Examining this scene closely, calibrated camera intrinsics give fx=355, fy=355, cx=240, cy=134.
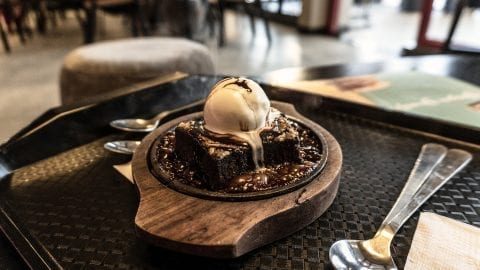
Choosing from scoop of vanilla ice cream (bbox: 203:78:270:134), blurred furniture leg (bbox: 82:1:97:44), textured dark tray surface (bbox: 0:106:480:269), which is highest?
scoop of vanilla ice cream (bbox: 203:78:270:134)

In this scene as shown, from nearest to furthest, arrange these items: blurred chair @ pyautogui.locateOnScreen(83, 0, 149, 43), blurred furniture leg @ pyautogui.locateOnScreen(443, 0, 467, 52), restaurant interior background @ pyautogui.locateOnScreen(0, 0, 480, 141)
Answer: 1. blurred furniture leg @ pyautogui.locateOnScreen(443, 0, 467, 52)
2. restaurant interior background @ pyautogui.locateOnScreen(0, 0, 480, 141)
3. blurred chair @ pyautogui.locateOnScreen(83, 0, 149, 43)

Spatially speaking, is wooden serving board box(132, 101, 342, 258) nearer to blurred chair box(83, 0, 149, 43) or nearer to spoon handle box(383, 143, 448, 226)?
spoon handle box(383, 143, 448, 226)

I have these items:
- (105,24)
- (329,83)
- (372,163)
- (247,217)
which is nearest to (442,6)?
(105,24)

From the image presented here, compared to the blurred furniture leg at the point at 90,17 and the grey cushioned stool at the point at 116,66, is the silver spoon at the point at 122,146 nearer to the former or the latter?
the grey cushioned stool at the point at 116,66

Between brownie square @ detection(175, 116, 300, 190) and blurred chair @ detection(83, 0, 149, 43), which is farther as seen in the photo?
blurred chair @ detection(83, 0, 149, 43)

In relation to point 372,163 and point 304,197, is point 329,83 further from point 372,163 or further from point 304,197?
point 304,197

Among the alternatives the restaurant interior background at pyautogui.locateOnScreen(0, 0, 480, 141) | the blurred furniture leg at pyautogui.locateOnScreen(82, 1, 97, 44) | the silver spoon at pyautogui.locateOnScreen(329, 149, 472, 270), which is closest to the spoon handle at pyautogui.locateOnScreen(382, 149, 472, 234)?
the silver spoon at pyautogui.locateOnScreen(329, 149, 472, 270)
